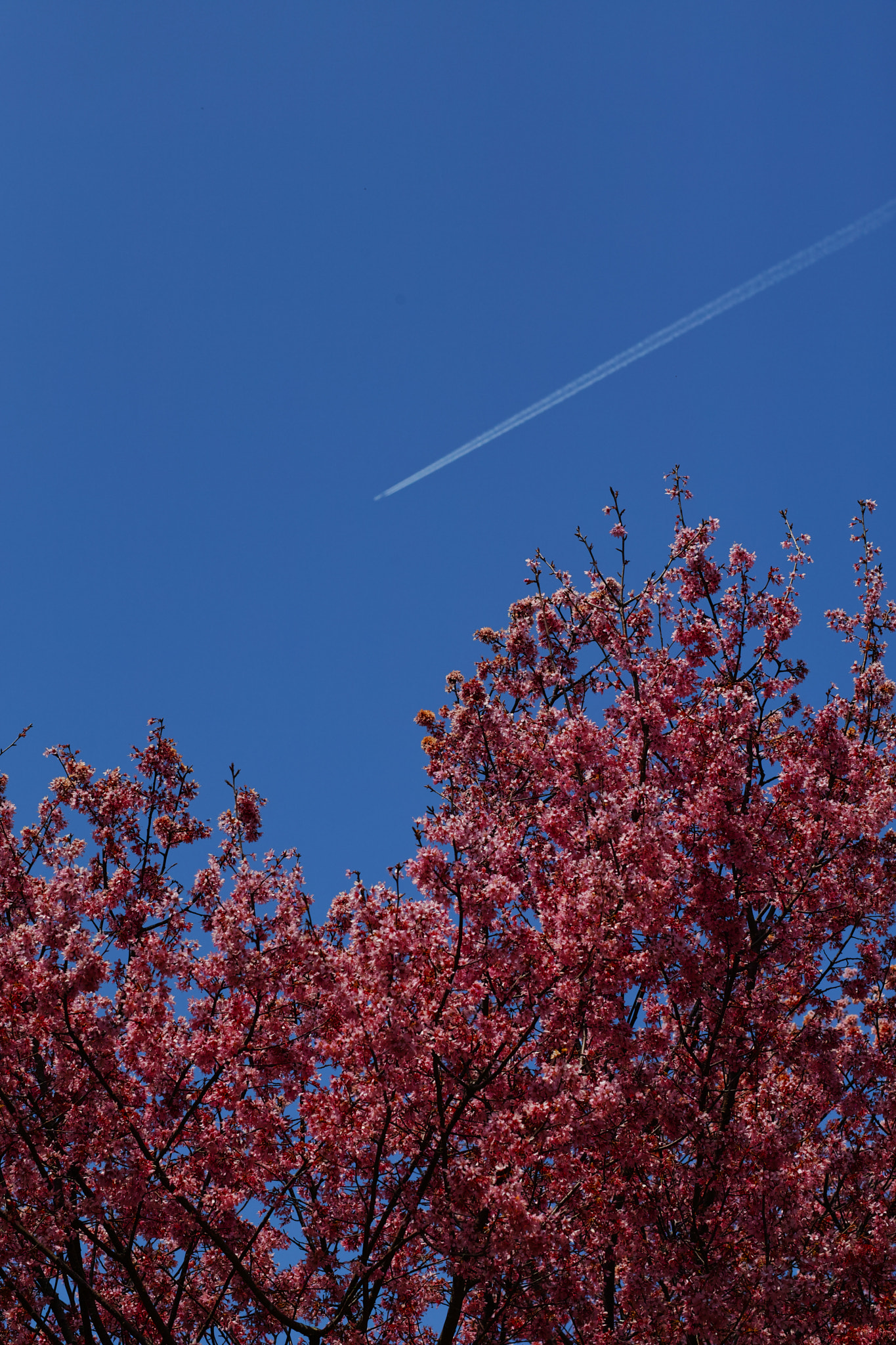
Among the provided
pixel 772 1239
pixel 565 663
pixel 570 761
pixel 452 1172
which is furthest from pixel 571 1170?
pixel 565 663

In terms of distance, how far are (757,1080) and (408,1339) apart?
515 cm

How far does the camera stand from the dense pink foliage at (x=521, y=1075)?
28.0ft

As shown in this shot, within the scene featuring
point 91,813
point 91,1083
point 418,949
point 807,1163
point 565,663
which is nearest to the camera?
point 418,949

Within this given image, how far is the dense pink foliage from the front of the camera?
8.52 meters

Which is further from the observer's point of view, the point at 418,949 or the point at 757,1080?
the point at 757,1080

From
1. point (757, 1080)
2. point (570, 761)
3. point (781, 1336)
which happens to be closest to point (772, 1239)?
point (781, 1336)

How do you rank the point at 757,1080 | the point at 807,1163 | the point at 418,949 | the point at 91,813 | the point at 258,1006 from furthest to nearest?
the point at 91,813, the point at 757,1080, the point at 807,1163, the point at 258,1006, the point at 418,949

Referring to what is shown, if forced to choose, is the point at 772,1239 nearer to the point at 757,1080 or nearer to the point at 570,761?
the point at 757,1080

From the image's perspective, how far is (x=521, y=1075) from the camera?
930 centimetres

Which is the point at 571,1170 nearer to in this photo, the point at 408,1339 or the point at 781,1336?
the point at 781,1336

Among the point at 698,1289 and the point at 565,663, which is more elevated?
the point at 565,663

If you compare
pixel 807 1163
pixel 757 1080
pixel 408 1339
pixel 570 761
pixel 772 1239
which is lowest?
pixel 408 1339

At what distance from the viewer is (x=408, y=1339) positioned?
10625 millimetres

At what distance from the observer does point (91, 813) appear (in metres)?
13.2
